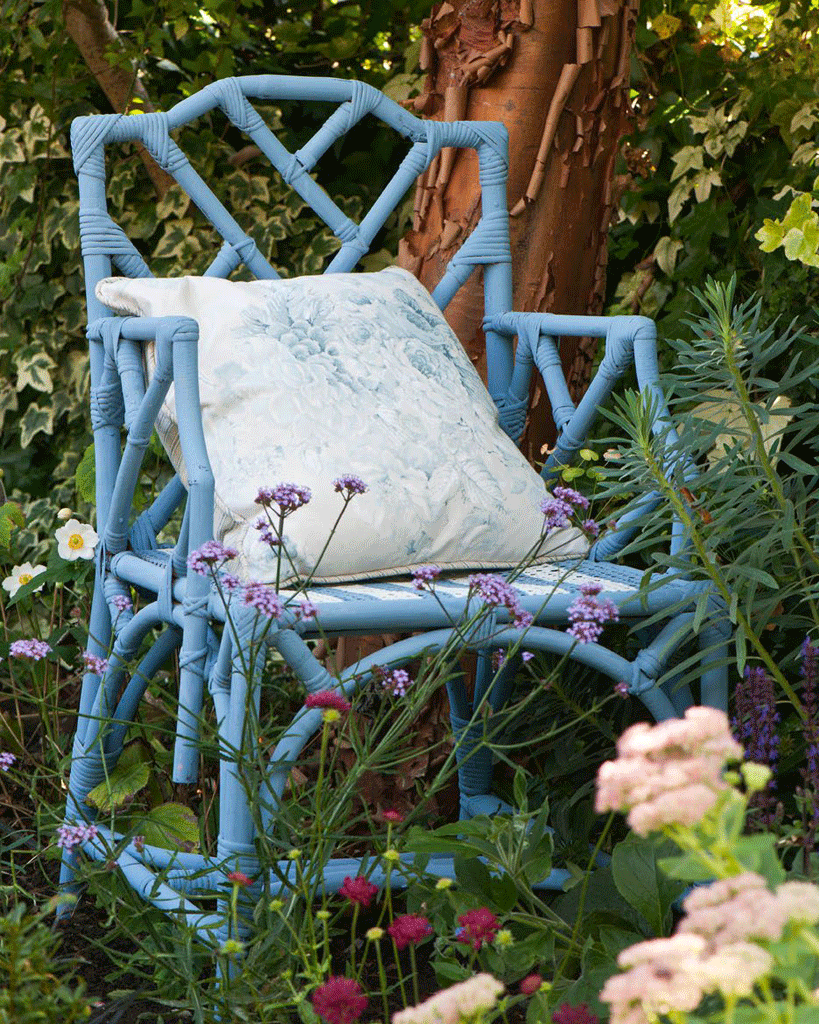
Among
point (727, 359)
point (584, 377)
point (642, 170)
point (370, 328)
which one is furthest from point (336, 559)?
point (642, 170)

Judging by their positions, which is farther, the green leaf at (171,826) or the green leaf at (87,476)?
the green leaf at (87,476)

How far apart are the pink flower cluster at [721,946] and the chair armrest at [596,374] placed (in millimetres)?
842

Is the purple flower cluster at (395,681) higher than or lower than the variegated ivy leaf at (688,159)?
lower

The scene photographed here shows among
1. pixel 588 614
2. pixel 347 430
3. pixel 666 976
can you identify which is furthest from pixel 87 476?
pixel 666 976

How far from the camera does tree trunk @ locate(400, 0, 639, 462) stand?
6.37 ft

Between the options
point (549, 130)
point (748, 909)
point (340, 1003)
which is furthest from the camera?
point (549, 130)

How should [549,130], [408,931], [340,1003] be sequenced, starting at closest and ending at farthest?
[340,1003] < [408,931] < [549,130]

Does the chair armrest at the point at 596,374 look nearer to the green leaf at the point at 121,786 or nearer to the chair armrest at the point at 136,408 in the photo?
the chair armrest at the point at 136,408

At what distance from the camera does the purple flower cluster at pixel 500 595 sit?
48.3 inches

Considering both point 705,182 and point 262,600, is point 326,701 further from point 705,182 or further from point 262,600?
point 705,182

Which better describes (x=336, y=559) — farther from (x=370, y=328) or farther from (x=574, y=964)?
(x=574, y=964)

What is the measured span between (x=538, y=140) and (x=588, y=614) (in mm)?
1027

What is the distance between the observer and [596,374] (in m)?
1.80

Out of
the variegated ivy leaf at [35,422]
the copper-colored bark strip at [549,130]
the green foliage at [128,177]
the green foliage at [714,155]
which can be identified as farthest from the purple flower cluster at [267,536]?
the variegated ivy leaf at [35,422]
